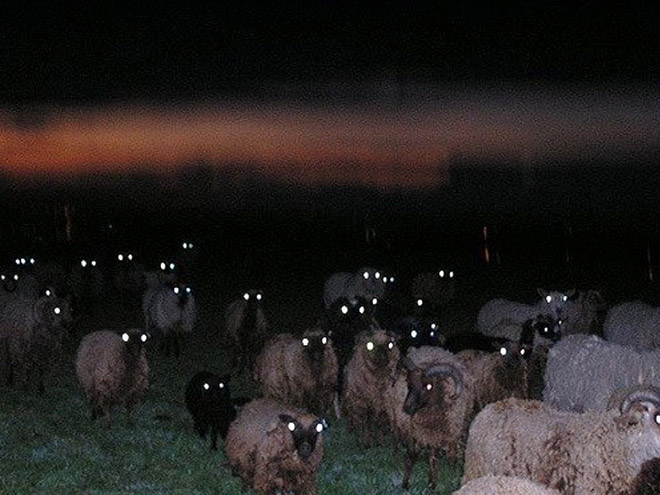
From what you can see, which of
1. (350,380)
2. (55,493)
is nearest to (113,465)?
(55,493)

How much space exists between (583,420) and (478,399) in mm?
3590

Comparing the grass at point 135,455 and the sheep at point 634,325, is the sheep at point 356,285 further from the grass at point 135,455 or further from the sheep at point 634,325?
the grass at point 135,455

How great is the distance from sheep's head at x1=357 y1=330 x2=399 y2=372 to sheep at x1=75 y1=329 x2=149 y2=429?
338cm

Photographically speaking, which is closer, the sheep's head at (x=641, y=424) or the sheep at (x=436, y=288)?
the sheep's head at (x=641, y=424)

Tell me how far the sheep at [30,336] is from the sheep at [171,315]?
7.80 feet

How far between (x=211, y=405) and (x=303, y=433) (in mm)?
2437

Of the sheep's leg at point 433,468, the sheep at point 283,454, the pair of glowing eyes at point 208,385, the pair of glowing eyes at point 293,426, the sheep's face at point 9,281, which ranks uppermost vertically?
the sheep's face at point 9,281

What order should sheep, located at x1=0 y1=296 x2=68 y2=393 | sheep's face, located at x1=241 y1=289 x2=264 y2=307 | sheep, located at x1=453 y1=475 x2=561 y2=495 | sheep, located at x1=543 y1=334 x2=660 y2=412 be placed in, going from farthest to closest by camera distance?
sheep's face, located at x1=241 y1=289 x2=264 y2=307
sheep, located at x1=0 y1=296 x2=68 y2=393
sheep, located at x1=543 y1=334 x2=660 y2=412
sheep, located at x1=453 y1=475 x2=561 y2=495

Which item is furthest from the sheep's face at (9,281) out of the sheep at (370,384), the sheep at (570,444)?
the sheep at (570,444)

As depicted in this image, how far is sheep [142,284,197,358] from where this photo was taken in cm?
1716

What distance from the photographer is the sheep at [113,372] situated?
12656 millimetres

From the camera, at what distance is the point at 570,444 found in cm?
768

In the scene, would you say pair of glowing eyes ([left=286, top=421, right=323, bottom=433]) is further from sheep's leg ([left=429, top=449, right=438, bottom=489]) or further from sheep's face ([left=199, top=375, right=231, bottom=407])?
sheep's face ([left=199, top=375, right=231, bottom=407])

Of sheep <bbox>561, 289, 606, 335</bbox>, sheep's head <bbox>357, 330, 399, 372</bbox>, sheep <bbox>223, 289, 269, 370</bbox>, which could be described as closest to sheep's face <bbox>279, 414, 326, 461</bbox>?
sheep's head <bbox>357, 330, 399, 372</bbox>
